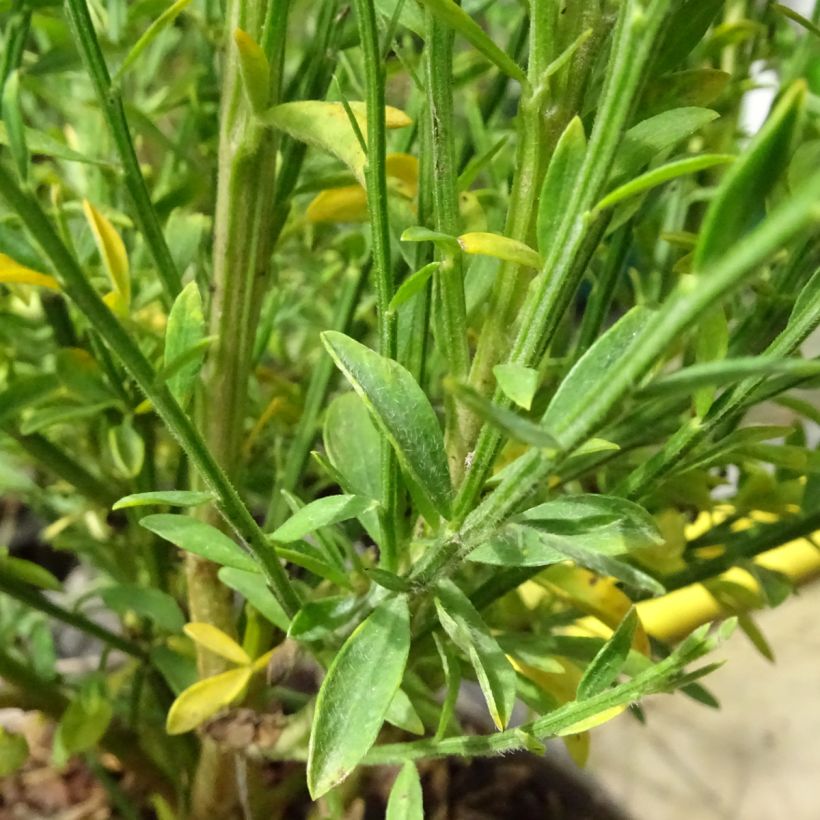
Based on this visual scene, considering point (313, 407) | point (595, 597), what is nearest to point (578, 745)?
point (595, 597)

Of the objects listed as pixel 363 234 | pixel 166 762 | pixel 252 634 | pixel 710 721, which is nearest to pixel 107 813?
pixel 166 762

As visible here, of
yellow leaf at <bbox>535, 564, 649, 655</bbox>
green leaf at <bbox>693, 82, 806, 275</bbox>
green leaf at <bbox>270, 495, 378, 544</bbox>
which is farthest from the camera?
yellow leaf at <bbox>535, 564, 649, 655</bbox>

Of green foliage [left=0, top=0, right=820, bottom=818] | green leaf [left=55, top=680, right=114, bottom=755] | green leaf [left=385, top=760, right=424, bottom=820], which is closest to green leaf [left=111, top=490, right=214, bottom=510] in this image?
green foliage [left=0, top=0, right=820, bottom=818]

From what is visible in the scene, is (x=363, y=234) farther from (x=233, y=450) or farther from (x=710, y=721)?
(x=710, y=721)

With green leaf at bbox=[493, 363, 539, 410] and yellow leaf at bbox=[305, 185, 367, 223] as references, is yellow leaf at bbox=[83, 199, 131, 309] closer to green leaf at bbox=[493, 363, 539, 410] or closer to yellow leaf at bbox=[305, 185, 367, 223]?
yellow leaf at bbox=[305, 185, 367, 223]

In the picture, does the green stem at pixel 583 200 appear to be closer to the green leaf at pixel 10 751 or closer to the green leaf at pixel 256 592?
the green leaf at pixel 256 592

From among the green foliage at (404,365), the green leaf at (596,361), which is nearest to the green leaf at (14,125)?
the green foliage at (404,365)

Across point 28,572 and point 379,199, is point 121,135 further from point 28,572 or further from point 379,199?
point 28,572
